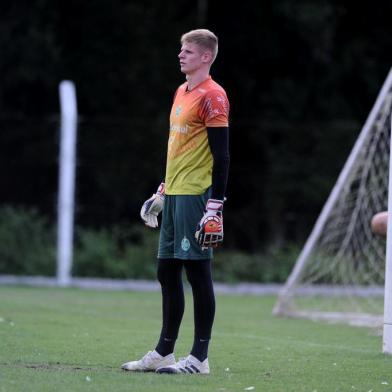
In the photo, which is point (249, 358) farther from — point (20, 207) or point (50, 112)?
point (50, 112)

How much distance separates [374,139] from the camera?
490 inches

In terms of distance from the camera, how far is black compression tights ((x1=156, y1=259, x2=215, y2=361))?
6.61 meters

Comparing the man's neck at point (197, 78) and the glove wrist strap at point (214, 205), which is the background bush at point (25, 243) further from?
the glove wrist strap at point (214, 205)

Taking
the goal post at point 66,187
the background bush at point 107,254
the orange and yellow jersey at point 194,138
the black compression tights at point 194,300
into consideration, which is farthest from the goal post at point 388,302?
the background bush at point 107,254

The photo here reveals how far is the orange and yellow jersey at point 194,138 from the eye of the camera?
6.54 m

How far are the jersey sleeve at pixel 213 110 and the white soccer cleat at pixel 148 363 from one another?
149cm

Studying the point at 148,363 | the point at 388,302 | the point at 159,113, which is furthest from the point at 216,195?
the point at 159,113

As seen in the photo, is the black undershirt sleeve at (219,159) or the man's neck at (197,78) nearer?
the black undershirt sleeve at (219,159)

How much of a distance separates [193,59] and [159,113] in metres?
14.5

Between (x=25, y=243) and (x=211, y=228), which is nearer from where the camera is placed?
(x=211, y=228)

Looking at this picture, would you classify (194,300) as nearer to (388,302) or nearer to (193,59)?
(193,59)

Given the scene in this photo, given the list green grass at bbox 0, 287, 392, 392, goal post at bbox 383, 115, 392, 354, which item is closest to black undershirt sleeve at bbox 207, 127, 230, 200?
green grass at bbox 0, 287, 392, 392

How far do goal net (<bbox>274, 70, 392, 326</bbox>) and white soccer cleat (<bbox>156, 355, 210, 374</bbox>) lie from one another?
4.59 m

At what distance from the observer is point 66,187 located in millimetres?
17188
